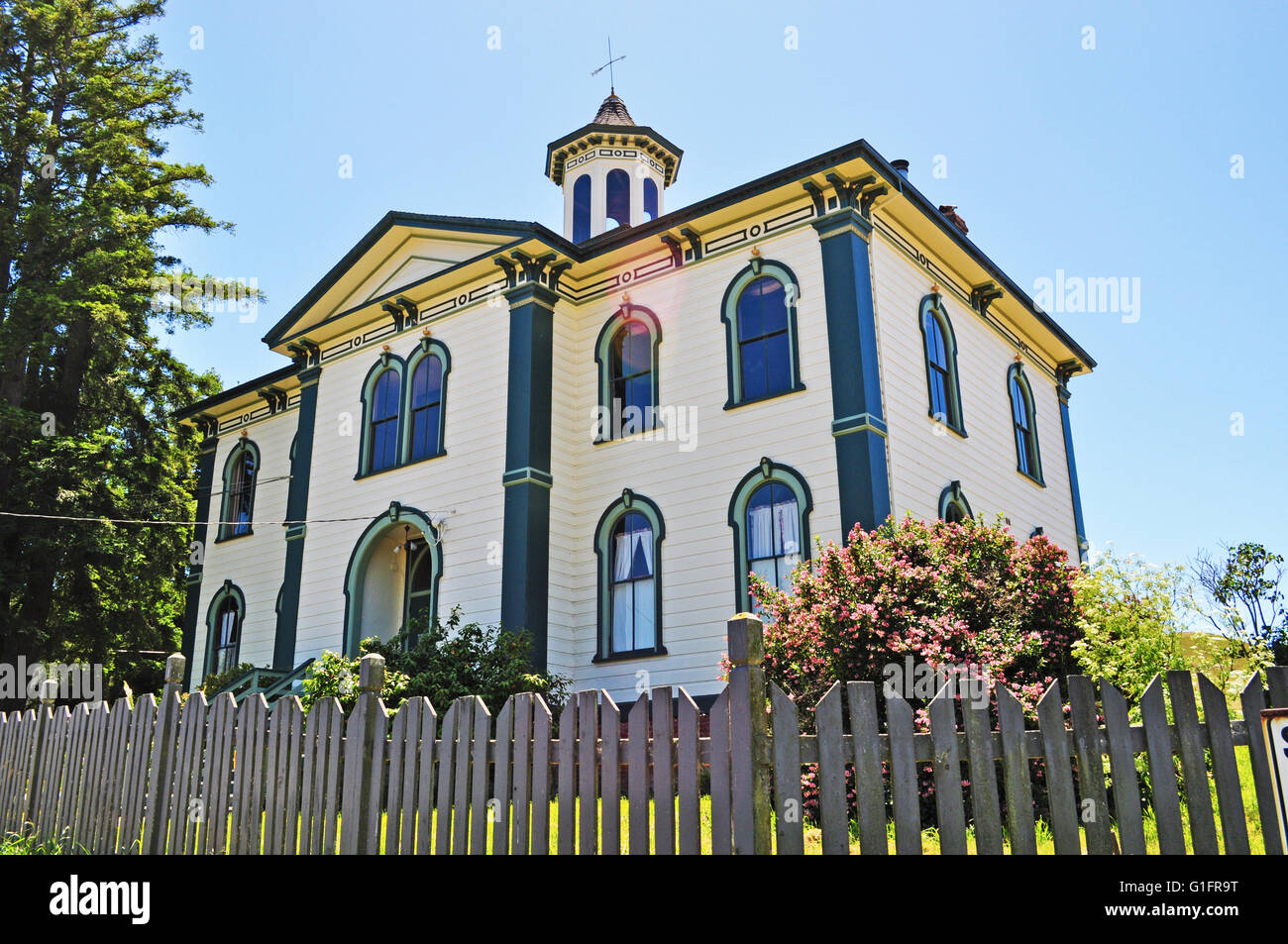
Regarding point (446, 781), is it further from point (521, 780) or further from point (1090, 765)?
point (1090, 765)

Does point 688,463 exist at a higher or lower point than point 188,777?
higher

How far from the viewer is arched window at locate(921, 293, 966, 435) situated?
1623 cm

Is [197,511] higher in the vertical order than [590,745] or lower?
higher

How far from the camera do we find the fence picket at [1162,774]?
4.33 meters

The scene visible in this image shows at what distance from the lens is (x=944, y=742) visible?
15.3 feet

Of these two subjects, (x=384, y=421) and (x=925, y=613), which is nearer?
(x=925, y=613)

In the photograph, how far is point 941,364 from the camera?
658 inches

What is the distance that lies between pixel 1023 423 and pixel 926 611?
10570 mm

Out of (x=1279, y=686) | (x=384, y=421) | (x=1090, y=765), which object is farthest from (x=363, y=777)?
(x=384, y=421)
